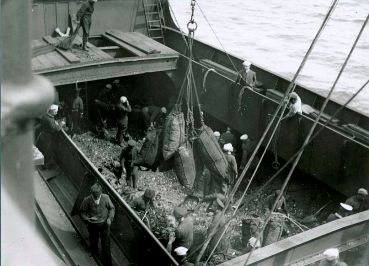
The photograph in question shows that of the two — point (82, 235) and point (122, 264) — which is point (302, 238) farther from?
point (82, 235)

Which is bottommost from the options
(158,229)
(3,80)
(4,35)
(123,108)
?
(158,229)

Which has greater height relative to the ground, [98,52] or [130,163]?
[98,52]

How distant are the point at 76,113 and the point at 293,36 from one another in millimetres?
19228

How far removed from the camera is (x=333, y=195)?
912 cm

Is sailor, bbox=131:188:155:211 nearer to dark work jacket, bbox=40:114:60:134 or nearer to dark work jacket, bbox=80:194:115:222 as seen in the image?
dark work jacket, bbox=80:194:115:222

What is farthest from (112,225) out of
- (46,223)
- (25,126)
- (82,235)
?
(25,126)

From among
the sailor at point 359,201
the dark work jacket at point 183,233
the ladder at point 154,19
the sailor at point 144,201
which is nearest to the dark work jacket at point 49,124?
the sailor at point 144,201

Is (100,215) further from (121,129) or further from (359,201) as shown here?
(121,129)

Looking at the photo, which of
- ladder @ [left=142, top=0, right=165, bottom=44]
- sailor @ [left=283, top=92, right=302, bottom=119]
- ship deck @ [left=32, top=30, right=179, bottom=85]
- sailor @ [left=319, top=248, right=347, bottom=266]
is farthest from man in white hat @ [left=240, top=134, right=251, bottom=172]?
ladder @ [left=142, top=0, right=165, bottom=44]

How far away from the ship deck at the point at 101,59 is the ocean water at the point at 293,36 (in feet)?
26.6

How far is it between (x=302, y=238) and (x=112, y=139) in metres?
6.67

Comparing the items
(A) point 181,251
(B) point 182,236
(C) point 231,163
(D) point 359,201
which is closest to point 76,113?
(C) point 231,163

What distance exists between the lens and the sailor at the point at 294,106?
907cm

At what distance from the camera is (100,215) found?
671 centimetres
